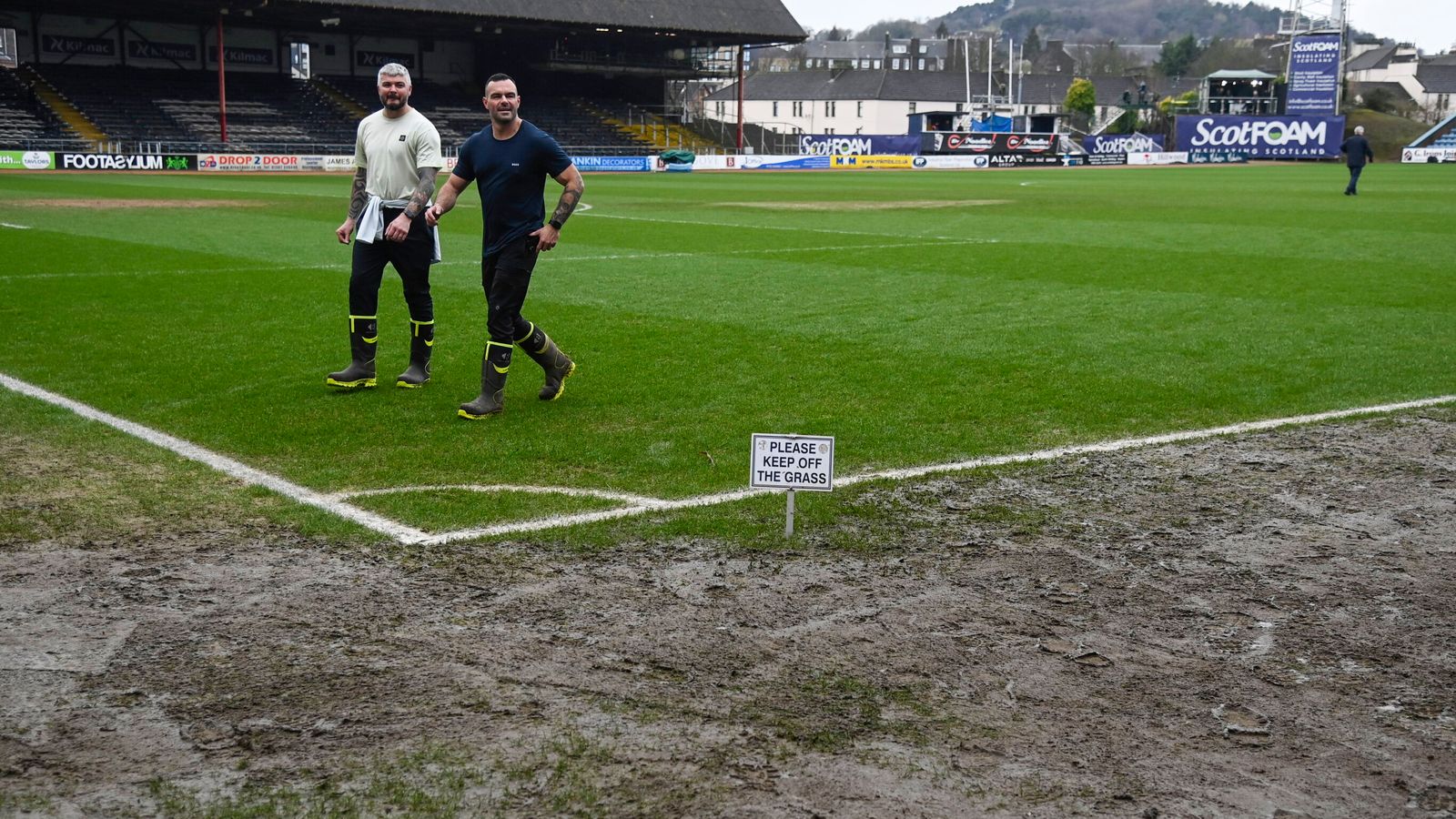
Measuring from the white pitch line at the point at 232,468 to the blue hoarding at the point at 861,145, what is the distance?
6109 centimetres

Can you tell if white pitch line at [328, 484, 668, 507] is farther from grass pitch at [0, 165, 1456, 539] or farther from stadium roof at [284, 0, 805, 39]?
stadium roof at [284, 0, 805, 39]

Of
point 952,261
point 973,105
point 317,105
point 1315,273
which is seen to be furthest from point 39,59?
point 973,105

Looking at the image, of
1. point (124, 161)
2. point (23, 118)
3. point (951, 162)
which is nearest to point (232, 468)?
point (124, 161)

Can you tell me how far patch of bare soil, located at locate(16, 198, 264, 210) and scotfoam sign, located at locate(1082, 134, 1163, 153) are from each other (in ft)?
180

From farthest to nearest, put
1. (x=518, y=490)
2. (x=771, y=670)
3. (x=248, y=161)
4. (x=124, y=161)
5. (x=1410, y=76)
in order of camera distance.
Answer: (x=1410, y=76) → (x=248, y=161) → (x=124, y=161) → (x=518, y=490) → (x=771, y=670)

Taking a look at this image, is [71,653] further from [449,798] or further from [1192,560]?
[1192,560]

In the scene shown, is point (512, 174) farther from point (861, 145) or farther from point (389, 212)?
point (861, 145)

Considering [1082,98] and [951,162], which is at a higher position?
[1082,98]

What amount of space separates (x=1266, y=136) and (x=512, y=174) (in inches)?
2980

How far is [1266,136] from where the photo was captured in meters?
76.1

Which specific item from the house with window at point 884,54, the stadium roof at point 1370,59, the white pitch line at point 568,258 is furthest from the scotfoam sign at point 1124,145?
the stadium roof at point 1370,59

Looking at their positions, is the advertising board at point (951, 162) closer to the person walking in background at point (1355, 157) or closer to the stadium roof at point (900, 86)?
the person walking in background at point (1355, 157)

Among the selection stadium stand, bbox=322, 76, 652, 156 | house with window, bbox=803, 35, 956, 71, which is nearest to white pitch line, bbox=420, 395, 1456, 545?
stadium stand, bbox=322, 76, 652, 156

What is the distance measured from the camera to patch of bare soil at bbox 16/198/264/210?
2819cm
